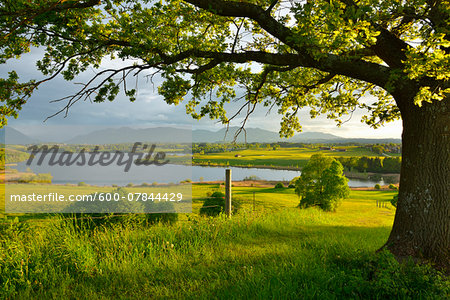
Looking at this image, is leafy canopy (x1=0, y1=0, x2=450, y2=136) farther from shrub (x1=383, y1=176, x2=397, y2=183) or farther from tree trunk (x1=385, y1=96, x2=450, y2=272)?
shrub (x1=383, y1=176, x2=397, y2=183)

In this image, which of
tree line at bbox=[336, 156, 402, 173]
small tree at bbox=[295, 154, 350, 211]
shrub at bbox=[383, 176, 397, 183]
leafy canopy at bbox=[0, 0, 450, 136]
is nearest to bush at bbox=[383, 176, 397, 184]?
shrub at bbox=[383, 176, 397, 183]

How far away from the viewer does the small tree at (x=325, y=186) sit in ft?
64.0

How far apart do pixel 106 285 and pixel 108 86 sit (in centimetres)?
466

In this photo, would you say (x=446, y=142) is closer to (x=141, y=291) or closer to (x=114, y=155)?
(x=141, y=291)

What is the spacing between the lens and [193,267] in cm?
515

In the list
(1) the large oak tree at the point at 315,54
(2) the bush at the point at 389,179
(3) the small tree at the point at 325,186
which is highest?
(1) the large oak tree at the point at 315,54

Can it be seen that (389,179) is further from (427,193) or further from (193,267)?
(193,267)

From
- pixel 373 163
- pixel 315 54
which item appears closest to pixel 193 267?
pixel 315 54

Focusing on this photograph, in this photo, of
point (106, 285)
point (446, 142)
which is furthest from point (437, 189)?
point (106, 285)

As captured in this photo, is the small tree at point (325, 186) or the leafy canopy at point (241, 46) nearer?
the leafy canopy at point (241, 46)

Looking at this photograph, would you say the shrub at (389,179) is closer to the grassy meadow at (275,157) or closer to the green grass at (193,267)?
the grassy meadow at (275,157)

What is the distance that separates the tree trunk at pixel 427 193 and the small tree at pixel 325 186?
45.8 feet

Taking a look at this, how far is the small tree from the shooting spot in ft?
64.0

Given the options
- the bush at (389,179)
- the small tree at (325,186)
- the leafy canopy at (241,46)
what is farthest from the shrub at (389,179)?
the leafy canopy at (241,46)
